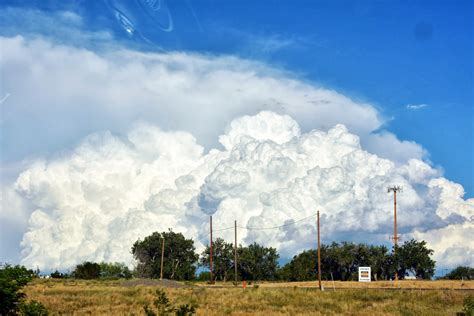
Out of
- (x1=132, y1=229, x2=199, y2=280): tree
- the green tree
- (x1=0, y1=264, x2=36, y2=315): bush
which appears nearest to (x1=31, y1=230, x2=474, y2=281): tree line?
(x1=132, y1=229, x2=199, y2=280): tree

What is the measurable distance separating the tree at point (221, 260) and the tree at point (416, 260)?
1426 inches

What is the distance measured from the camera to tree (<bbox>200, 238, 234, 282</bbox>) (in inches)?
5017

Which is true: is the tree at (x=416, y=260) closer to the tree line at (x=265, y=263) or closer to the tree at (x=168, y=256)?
the tree line at (x=265, y=263)

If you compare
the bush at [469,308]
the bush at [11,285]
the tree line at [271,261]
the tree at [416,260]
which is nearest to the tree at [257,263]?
the tree line at [271,261]

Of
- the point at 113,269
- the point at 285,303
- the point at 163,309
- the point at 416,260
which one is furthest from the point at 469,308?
the point at 113,269

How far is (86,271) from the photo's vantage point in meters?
117

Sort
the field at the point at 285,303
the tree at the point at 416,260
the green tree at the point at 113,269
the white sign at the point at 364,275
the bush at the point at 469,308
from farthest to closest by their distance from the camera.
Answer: the green tree at the point at 113,269 → the tree at the point at 416,260 → the white sign at the point at 364,275 → the field at the point at 285,303 → the bush at the point at 469,308

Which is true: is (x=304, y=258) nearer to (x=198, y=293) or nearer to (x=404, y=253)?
(x=404, y=253)

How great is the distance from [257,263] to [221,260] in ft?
26.2

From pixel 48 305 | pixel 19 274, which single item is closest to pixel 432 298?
pixel 48 305

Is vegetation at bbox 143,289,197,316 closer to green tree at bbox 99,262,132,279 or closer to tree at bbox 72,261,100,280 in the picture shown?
tree at bbox 72,261,100,280

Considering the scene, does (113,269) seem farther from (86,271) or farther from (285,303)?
(285,303)

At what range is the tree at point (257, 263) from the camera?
415ft

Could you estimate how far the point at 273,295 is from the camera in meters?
49.8
